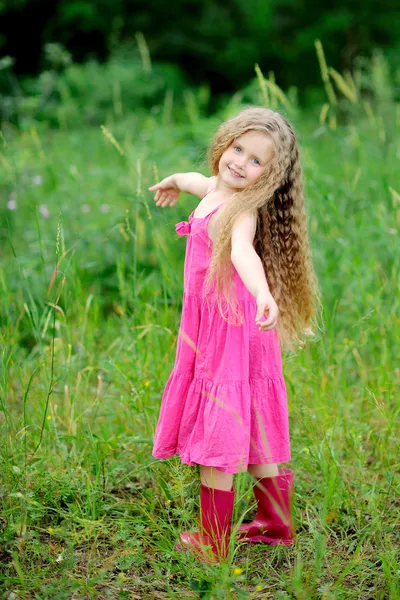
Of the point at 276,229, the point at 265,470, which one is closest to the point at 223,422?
the point at 265,470

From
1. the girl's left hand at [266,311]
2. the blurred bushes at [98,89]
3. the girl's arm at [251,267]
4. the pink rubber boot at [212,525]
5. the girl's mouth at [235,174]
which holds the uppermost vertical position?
the blurred bushes at [98,89]

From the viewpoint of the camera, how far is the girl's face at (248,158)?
1.79m

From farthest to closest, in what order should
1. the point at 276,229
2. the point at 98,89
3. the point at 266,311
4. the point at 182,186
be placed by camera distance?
the point at 98,89 → the point at 182,186 → the point at 276,229 → the point at 266,311

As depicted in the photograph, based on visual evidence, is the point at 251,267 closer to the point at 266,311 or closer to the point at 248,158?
the point at 266,311

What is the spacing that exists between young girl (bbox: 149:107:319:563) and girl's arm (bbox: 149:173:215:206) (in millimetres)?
20

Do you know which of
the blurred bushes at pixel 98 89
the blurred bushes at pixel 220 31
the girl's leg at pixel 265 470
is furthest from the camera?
the blurred bushes at pixel 220 31

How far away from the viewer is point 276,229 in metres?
1.90

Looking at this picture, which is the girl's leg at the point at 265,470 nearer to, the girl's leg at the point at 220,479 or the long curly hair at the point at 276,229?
the girl's leg at the point at 220,479

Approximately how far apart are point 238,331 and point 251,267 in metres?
0.23

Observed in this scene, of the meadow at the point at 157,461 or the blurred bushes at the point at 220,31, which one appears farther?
the blurred bushes at the point at 220,31

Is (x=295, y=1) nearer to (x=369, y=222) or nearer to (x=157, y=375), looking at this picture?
(x=369, y=222)

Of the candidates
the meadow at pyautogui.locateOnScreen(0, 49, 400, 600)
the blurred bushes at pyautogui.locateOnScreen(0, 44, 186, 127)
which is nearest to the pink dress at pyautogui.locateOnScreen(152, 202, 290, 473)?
the meadow at pyautogui.locateOnScreen(0, 49, 400, 600)

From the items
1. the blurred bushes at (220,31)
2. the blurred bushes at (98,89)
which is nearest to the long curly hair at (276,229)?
the blurred bushes at (98,89)

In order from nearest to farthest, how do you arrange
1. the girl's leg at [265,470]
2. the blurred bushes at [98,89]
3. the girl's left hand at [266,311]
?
the girl's left hand at [266,311] → the girl's leg at [265,470] → the blurred bushes at [98,89]
